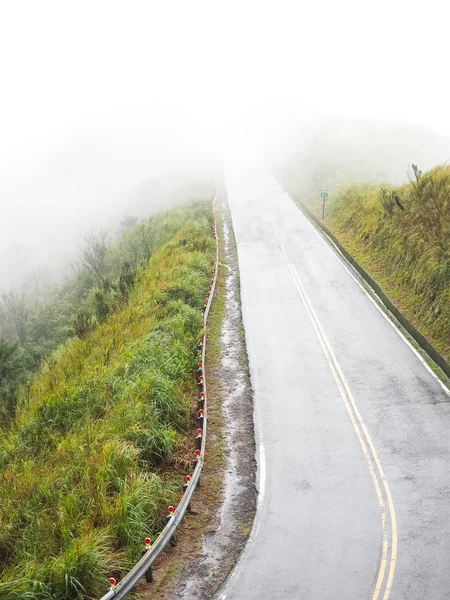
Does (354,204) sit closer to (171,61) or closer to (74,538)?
(74,538)

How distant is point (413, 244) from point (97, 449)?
51.7 ft

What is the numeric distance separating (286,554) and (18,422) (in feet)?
27.6

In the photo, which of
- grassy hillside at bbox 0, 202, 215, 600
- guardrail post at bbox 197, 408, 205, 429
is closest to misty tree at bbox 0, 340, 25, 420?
grassy hillside at bbox 0, 202, 215, 600

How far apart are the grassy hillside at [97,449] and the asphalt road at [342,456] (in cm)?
198

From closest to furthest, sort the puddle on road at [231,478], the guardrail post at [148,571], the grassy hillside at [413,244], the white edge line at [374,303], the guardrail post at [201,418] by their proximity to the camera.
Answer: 1. the guardrail post at [148,571]
2. the puddle on road at [231,478]
3. the guardrail post at [201,418]
4. the white edge line at [374,303]
5. the grassy hillside at [413,244]

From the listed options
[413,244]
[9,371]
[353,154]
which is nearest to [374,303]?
[413,244]

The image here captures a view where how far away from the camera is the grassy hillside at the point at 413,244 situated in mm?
18672

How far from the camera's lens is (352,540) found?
31.4 feet

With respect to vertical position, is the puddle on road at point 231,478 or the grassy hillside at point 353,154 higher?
the grassy hillside at point 353,154

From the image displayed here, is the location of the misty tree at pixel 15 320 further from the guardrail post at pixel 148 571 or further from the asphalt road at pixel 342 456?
the guardrail post at pixel 148 571

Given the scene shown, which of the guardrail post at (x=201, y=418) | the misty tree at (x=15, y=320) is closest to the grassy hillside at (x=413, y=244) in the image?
the guardrail post at (x=201, y=418)

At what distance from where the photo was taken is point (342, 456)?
12203 mm

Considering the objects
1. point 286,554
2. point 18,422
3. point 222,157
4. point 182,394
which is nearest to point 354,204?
point 182,394

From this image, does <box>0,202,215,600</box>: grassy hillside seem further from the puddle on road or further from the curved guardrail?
the curved guardrail
